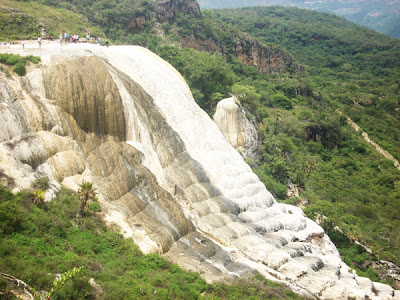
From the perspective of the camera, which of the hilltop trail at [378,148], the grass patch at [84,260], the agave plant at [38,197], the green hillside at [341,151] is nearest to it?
the grass patch at [84,260]

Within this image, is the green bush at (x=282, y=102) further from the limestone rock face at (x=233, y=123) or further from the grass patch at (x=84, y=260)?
the grass patch at (x=84, y=260)

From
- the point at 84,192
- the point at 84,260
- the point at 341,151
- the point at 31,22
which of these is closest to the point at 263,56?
the point at 341,151

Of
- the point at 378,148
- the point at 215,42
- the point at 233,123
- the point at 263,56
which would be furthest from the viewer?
the point at 263,56

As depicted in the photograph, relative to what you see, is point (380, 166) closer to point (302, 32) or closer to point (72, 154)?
point (72, 154)

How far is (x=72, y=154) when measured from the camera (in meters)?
23.9

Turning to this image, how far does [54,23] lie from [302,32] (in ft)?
506

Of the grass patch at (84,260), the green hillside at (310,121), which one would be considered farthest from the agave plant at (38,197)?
the green hillside at (310,121)

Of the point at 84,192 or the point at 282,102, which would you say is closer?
the point at 84,192

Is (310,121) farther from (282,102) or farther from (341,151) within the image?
(341,151)

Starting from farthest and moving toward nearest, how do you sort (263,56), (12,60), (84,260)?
(263,56)
(12,60)
(84,260)

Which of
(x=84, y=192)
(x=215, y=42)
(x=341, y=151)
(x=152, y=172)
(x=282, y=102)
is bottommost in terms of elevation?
(x=341, y=151)

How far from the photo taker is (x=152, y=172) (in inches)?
1090

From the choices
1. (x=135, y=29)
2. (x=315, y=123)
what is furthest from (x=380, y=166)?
(x=135, y=29)

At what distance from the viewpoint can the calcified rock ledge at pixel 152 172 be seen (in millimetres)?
22828
